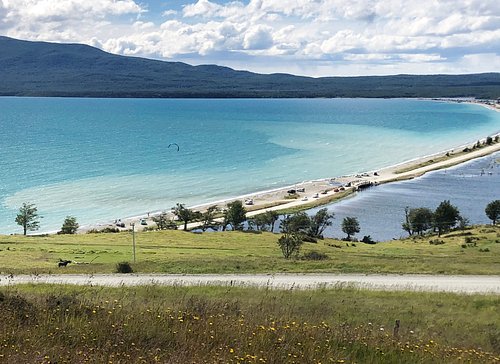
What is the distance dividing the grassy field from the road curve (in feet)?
5.07

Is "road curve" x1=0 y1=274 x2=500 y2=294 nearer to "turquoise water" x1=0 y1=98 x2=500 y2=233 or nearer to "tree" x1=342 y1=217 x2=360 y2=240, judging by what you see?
"tree" x1=342 y1=217 x2=360 y2=240

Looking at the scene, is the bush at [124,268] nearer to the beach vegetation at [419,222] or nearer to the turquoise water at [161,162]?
the turquoise water at [161,162]

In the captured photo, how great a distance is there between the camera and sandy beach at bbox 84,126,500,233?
74.3 meters

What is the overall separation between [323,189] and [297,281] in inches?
2825

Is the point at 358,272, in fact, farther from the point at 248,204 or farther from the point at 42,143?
the point at 42,143

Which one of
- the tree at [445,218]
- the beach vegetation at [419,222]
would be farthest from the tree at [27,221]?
the tree at [445,218]

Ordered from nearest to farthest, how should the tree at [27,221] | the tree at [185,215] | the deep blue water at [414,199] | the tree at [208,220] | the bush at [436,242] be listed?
the bush at [436,242] → the tree at [27,221] → the tree at [185,215] → the tree at [208,220] → the deep blue water at [414,199]

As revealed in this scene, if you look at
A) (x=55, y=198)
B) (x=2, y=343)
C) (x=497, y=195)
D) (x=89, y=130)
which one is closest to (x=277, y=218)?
(x=55, y=198)

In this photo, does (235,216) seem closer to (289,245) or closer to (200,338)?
(289,245)

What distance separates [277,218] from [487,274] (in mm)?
44961

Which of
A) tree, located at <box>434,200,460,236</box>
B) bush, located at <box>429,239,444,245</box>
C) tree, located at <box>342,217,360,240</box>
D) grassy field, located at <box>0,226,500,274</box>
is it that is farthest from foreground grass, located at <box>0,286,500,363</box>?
tree, located at <box>434,200,460,236</box>

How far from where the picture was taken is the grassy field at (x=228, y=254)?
2584 cm

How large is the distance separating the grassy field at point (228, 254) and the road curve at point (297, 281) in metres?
1.55

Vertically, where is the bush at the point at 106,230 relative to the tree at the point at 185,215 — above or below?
below
